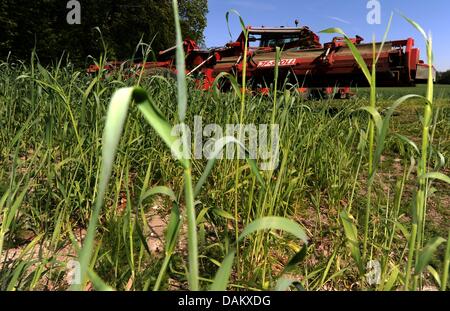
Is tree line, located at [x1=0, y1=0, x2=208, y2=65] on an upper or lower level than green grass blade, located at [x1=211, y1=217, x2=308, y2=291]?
upper

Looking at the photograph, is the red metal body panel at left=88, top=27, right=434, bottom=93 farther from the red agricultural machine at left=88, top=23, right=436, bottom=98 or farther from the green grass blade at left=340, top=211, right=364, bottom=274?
the green grass blade at left=340, top=211, right=364, bottom=274

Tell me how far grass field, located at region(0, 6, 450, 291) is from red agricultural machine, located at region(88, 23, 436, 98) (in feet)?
5.87

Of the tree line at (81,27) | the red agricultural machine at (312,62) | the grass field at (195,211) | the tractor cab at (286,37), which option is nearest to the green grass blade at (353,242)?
the grass field at (195,211)

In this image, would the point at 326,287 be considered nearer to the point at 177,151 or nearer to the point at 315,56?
the point at 177,151

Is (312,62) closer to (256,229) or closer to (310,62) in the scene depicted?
(310,62)

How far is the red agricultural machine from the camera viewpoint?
4.10 metres

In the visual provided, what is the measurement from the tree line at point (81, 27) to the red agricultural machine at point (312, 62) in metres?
4.26

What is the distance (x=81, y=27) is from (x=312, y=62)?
12491 mm

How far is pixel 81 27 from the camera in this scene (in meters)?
14.5

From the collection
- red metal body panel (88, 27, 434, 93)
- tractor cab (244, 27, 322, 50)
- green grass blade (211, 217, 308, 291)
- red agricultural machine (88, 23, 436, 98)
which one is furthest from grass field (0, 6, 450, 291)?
tractor cab (244, 27, 322, 50)

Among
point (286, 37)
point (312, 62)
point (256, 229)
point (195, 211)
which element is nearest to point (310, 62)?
point (312, 62)

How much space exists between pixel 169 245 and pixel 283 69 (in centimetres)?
475
